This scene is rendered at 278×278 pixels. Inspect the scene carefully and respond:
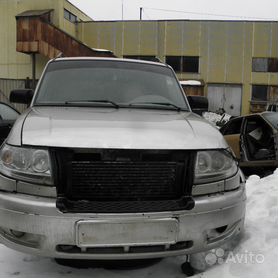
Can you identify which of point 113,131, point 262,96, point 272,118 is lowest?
point 262,96

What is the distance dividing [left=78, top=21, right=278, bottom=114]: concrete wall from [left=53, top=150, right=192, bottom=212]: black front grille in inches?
1107

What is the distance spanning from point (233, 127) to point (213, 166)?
21.0 feet

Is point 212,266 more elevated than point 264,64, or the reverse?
point 264,64

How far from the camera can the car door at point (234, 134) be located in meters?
7.93

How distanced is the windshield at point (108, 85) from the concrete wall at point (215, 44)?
2635cm

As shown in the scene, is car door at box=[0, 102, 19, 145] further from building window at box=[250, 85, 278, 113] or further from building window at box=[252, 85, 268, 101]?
building window at box=[252, 85, 268, 101]

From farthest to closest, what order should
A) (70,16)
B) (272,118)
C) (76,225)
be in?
(70,16)
(272,118)
(76,225)

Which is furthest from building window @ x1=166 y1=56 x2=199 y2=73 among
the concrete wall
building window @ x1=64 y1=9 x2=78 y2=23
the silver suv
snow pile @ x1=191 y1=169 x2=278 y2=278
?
the silver suv

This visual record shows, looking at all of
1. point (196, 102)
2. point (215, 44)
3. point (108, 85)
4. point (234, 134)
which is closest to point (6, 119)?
point (108, 85)

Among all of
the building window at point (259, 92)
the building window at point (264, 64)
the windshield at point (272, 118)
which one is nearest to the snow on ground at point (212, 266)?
the windshield at point (272, 118)

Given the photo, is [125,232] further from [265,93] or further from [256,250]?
[265,93]

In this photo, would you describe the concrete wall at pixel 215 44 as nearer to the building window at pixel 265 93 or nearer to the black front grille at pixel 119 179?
the building window at pixel 265 93

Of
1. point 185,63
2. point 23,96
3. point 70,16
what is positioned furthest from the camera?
point 185,63

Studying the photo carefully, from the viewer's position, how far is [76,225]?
2279 millimetres
